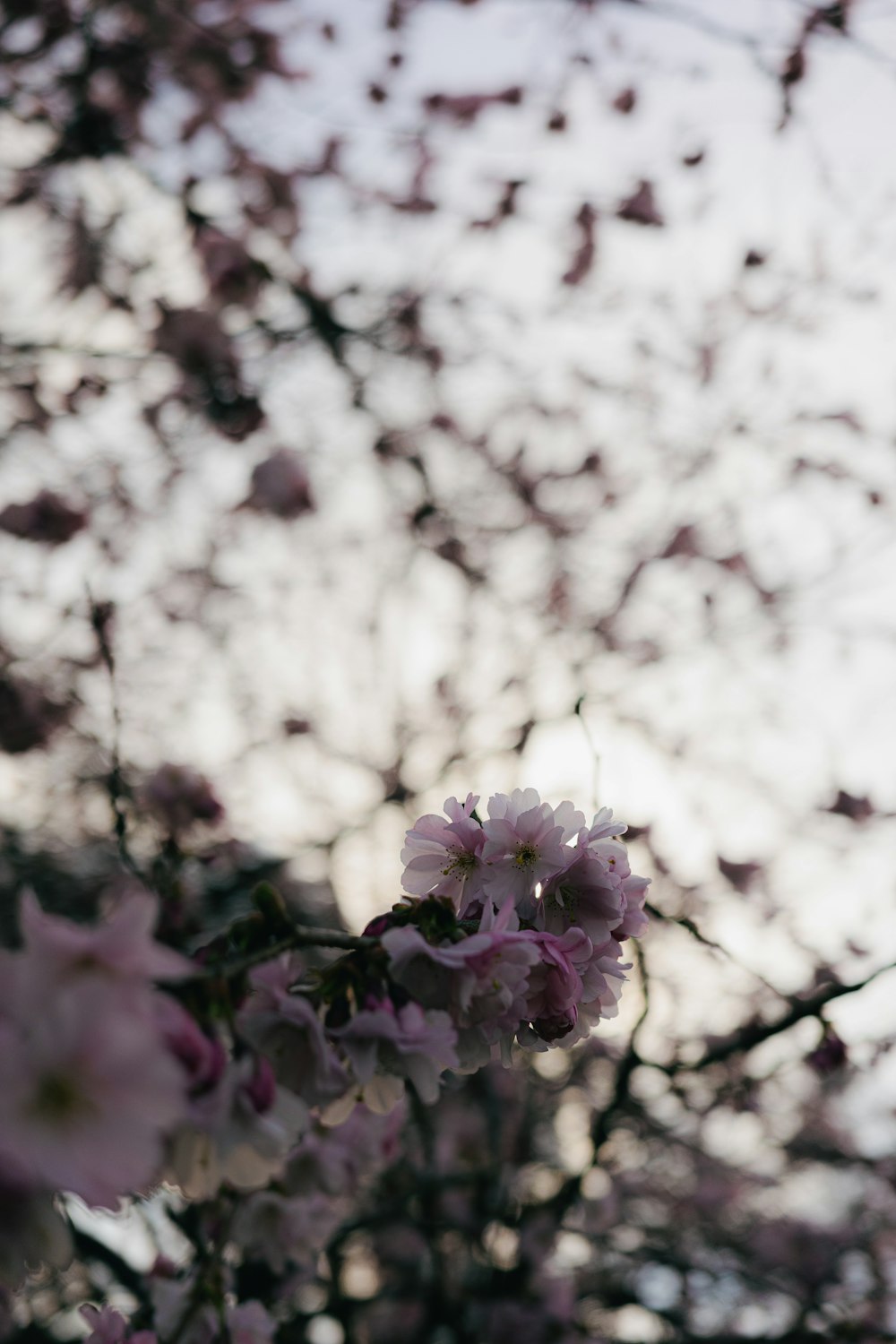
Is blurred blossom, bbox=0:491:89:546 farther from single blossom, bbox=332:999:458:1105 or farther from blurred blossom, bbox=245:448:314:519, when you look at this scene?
single blossom, bbox=332:999:458:1105

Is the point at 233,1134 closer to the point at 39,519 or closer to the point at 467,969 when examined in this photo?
the point at 467,969

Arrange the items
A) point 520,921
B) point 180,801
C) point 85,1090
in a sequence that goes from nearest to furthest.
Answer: point 85,1090 → point 520,921 → point 180,801

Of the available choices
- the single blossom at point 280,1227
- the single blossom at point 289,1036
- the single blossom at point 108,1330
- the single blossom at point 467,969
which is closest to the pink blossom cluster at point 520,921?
the single blossom at point 467,969

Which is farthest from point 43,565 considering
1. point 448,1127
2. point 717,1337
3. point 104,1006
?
point 448,1127

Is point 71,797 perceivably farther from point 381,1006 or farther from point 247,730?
point 381,1006

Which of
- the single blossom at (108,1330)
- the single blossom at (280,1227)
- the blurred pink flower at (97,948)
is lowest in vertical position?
the single blossom at (280,1227)

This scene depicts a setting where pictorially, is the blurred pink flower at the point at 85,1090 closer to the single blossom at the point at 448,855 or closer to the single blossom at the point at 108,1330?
the single blossom at the point at 448,855

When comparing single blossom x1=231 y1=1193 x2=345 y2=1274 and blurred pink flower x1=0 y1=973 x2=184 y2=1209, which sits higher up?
blurred pink flower x1=0 y1=973 x2=184 y2=1209

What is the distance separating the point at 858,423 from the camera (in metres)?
5.63

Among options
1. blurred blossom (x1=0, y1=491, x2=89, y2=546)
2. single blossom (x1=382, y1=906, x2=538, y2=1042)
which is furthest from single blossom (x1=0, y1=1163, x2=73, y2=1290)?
blurred blossom (x1=0, y1=491, x2=89, y2=546)

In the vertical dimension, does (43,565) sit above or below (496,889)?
below

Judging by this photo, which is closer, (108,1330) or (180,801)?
(108,1330)

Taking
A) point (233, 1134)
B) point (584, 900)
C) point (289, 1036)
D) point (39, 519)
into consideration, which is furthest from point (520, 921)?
point (39, 519)

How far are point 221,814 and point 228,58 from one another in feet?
12.3
